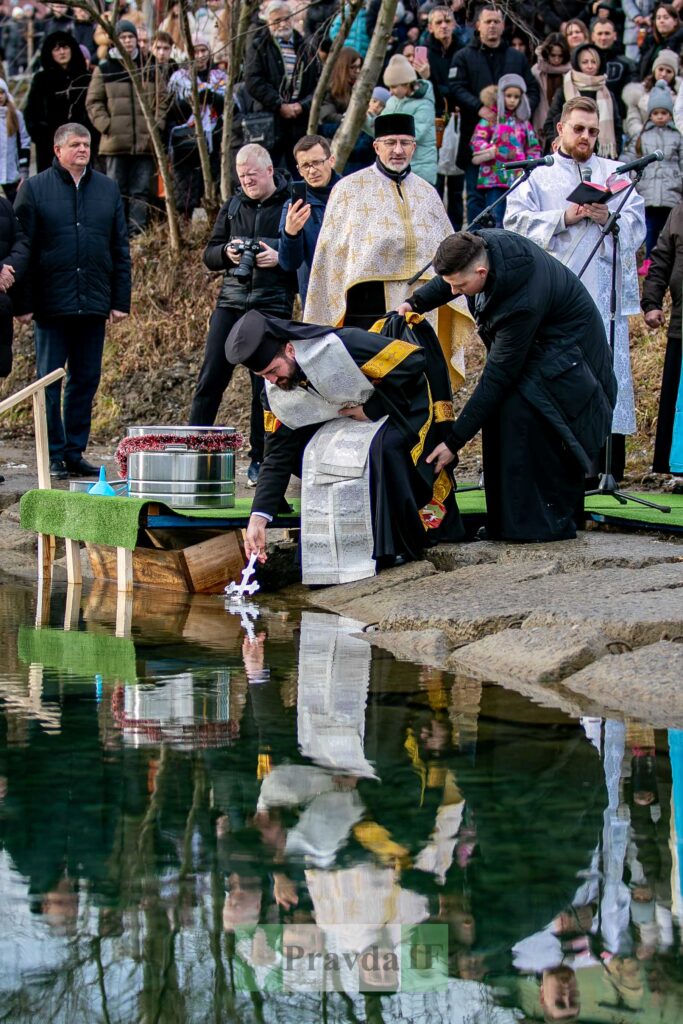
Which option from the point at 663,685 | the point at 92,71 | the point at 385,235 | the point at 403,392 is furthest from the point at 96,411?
the point at 663,685

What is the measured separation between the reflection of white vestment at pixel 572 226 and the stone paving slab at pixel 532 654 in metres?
3.54

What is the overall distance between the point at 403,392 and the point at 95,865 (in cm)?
387

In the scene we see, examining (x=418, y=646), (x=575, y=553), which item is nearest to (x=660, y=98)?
(x=575, y=553)

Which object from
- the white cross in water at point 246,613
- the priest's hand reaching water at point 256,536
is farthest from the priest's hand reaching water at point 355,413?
the white cross in water at point 246,613

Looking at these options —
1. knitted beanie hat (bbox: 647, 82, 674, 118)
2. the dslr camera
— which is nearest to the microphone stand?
the dslr camera

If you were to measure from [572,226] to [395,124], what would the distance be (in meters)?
1.22

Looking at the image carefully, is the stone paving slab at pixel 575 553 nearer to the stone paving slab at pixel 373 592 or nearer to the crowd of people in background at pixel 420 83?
the stone paving slab at pixel 373 592

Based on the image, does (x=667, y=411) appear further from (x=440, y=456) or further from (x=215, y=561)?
(x=215, y=561)

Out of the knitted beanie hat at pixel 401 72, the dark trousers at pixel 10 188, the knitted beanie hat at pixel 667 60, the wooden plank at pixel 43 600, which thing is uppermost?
the knitted beanie hat at pixel 667 60

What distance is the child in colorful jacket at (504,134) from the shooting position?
11.9m

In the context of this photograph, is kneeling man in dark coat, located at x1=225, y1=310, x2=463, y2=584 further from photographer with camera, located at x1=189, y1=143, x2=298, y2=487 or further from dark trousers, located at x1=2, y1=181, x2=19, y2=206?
dark trousers, located at x1=2, y1=181, x2=19, y2=206

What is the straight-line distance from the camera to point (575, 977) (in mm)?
2787

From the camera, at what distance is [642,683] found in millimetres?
4703

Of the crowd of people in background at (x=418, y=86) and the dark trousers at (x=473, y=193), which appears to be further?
the dark trousers at (x=473, y=193)
